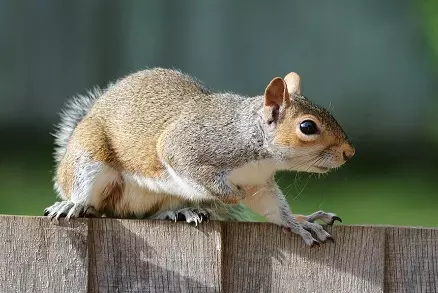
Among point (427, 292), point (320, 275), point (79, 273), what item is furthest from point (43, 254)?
point (427, 292)

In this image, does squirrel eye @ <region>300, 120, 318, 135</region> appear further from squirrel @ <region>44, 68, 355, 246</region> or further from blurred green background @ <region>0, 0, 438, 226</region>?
blurred green background @ <region>0, 0, 438, 226</region>

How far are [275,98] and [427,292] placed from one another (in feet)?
1.99

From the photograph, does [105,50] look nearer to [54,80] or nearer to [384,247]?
[54,80]

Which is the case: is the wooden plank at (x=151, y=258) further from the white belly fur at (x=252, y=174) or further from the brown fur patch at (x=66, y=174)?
the brown fur patch at (x=66, y=174)

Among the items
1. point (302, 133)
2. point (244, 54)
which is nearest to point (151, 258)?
point (302, 133)

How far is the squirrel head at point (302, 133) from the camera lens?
2533mm

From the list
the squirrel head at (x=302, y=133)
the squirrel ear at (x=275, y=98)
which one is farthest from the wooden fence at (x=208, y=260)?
the squirrel ear at (x=275, y=98)

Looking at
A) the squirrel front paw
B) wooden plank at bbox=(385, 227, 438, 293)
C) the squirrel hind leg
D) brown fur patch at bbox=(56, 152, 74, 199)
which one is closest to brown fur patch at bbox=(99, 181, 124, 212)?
the squirrel hind leg

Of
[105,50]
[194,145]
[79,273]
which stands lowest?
[79,273]

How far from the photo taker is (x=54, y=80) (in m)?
6.66

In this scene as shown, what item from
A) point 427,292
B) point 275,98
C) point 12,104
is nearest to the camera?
point 427,292

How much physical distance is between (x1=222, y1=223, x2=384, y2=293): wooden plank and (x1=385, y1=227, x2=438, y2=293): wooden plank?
39 millimetres

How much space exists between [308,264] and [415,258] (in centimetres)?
24

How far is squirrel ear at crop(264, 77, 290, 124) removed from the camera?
253cm
